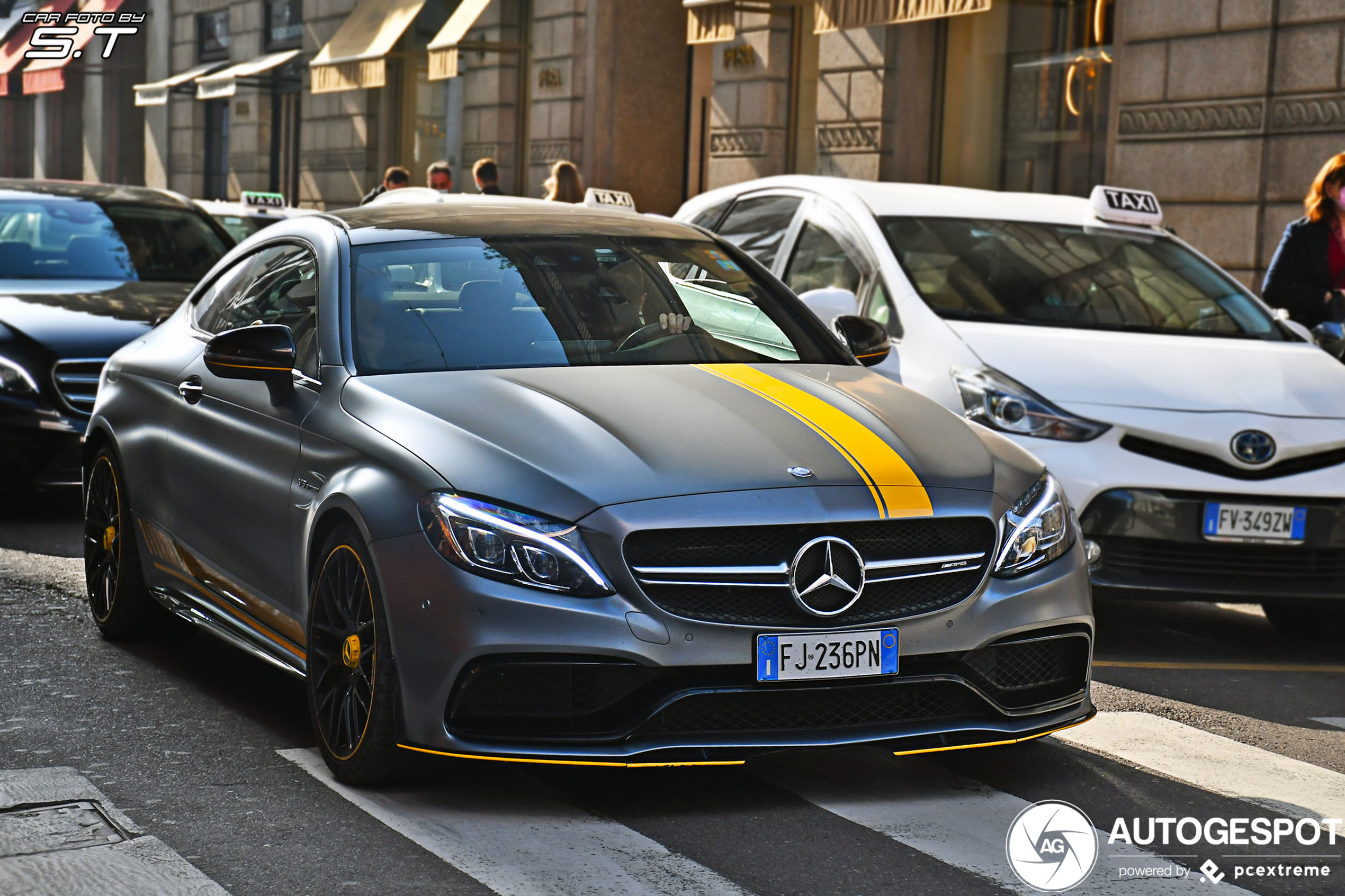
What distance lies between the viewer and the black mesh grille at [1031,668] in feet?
14.8

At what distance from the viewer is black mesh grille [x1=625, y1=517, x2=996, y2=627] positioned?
13.8 ft

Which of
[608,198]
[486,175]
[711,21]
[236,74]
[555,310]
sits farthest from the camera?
[236,74]

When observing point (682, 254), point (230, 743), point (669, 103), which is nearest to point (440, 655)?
point (230, 743)

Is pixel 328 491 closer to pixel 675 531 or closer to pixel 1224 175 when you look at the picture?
pixel 675 531

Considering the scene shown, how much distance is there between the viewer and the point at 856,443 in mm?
4660

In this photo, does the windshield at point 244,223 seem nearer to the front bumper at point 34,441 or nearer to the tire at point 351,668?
the front bumper at point 34,441

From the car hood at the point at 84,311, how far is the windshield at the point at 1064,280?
12.6 feet

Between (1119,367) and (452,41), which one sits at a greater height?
(452,41)

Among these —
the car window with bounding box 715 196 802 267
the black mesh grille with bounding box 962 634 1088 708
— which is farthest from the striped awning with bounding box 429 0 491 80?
the black mesh grille with bounding box 962 634 1088 708

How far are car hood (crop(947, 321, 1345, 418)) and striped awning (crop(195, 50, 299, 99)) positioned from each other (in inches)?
1005

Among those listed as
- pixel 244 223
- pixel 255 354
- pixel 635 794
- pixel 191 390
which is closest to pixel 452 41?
pixel 244 223

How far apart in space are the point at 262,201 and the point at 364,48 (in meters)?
10.3

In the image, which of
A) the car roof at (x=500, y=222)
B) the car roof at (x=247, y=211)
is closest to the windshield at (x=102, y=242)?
the car roof at (x=247, y=211)

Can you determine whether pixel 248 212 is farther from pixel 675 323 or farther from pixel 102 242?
pixel 675 323
